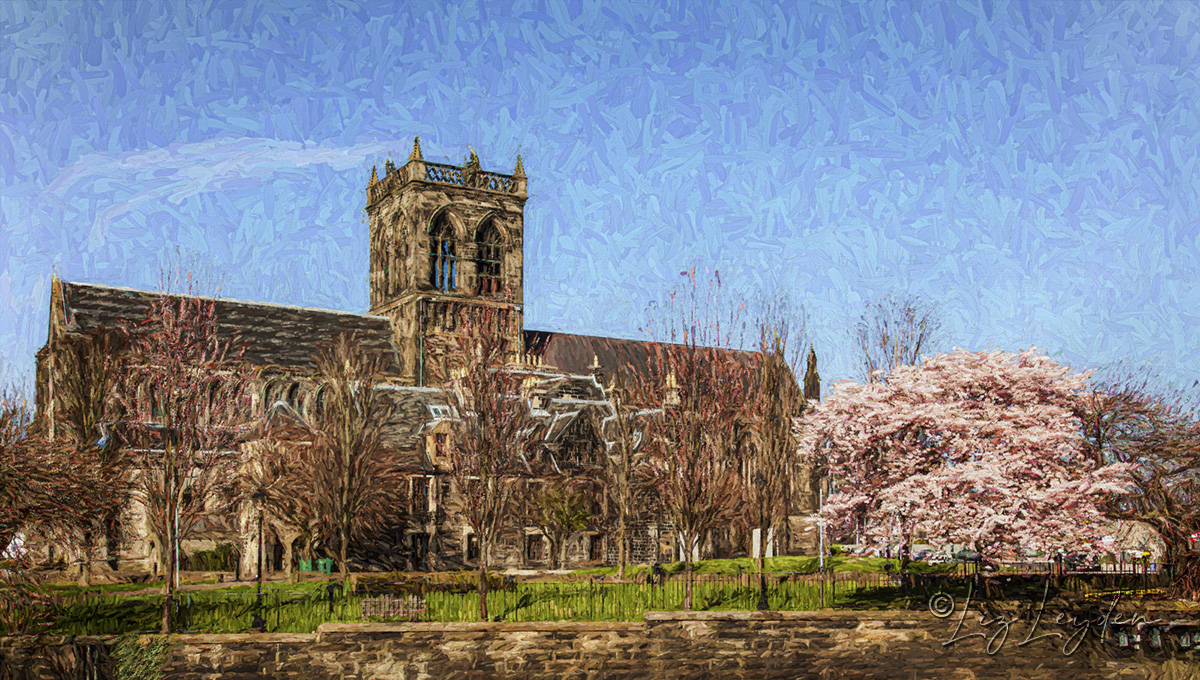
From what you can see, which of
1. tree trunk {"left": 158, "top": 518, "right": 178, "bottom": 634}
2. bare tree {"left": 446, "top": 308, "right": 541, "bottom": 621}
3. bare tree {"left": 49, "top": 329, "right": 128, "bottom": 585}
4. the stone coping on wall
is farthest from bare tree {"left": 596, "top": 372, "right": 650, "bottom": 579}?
bare tree {"left": 49, "top": 329, "right": 128, "bottom": 585}

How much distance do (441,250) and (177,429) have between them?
4178 cm

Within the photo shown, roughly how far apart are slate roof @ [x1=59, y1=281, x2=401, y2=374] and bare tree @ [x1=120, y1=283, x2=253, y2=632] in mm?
6306

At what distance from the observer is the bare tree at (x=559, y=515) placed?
56.1 metres

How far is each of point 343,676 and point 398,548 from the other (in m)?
26.6

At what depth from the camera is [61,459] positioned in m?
29.9

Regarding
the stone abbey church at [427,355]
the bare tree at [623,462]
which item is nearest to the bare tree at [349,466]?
the stone abbey church at [427,355]

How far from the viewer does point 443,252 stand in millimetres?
74750

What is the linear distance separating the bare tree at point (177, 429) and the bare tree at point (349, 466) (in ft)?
13.7

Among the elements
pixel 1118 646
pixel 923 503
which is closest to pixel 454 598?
pixel 923 503

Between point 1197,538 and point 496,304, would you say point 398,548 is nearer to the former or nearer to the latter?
point 496,304

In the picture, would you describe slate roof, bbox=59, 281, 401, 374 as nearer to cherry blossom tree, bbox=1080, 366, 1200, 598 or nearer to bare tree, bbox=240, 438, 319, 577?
bare tree, bbox=240, 438, 319, 577

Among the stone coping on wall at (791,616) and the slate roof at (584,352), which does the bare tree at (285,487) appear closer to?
the stone coping on wall at (791,616)

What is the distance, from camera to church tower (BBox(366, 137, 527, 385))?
7206 centimetres

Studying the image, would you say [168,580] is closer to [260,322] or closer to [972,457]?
[972,457]
